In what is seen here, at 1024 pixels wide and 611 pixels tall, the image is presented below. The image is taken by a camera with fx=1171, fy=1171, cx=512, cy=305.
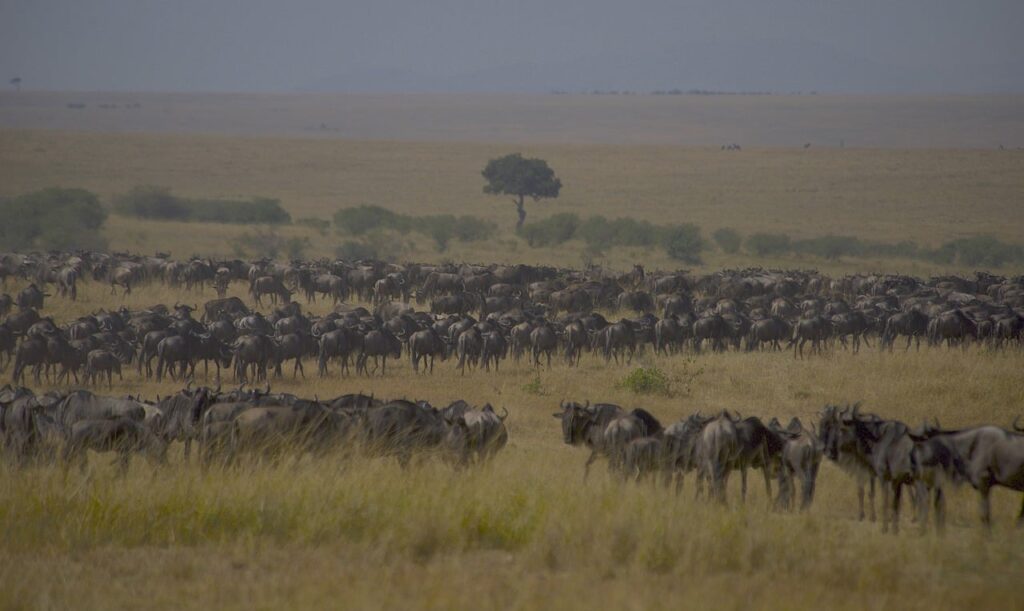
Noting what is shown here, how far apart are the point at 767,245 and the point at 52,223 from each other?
41633 millimetres

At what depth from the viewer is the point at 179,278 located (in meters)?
42.0

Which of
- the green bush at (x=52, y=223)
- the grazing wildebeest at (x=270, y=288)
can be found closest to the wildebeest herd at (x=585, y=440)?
the grazing wildebeest at (x=270, y=288)

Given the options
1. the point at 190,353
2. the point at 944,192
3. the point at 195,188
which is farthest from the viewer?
the point at 195,188

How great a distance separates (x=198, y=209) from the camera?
8238 cm

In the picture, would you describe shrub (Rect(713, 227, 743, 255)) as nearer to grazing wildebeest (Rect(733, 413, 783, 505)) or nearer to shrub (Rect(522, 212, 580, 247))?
shrub (Rect(522, 212, 580, 247))

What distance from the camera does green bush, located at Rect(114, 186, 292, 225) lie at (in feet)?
260

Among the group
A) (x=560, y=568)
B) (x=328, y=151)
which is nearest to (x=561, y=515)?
(x=560, y=568)

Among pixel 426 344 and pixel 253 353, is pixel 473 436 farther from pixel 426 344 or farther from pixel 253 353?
pixel 426 344

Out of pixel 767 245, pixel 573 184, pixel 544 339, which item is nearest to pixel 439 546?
pixel 544 339

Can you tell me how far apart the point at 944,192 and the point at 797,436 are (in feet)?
289

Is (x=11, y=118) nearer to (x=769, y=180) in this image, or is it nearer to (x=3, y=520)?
(x=769, y=180)

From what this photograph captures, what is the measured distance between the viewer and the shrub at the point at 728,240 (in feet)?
236

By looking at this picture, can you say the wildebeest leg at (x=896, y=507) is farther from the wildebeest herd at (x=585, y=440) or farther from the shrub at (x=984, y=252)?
the shrub at (x=984, y=252)

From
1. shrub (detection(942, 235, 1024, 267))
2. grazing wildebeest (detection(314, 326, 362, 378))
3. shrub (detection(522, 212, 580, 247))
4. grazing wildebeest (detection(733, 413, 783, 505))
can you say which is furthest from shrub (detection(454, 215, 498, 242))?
grazing wildebeest (detection(733, 413, 783, 505))
